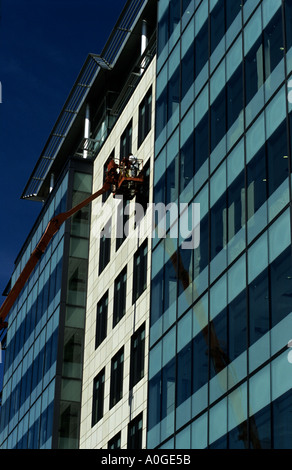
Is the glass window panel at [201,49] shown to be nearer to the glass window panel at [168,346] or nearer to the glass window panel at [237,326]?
the glass window panel at [168,346]

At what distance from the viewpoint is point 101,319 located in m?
65.6

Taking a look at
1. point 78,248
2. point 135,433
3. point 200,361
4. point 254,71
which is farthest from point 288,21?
point 78,248

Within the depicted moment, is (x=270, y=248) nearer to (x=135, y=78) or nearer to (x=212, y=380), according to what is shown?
(x=212, y=380)

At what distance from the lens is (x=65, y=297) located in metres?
70.2

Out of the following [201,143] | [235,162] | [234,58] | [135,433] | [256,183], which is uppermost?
[234,58]

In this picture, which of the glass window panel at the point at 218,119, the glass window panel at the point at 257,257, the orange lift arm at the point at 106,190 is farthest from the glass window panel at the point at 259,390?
the orange lift arm at the point at 106,190

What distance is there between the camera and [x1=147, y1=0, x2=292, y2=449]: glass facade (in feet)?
126

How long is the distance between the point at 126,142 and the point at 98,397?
1596cm

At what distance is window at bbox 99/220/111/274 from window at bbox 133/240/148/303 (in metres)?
6.63

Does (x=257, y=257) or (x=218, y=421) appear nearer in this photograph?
(x=257, y=257)

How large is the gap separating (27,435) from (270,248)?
3869 cm

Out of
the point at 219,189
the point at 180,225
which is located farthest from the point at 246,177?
the point at 180,225

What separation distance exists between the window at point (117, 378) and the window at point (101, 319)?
3.68 meters

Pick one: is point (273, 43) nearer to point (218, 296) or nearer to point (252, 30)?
point (252, 30)
